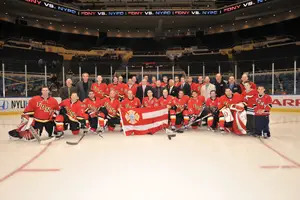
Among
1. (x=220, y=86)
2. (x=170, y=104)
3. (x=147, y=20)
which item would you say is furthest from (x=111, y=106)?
(x=147, y=20)

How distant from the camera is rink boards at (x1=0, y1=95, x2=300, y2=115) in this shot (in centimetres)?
945

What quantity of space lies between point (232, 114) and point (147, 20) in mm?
17490

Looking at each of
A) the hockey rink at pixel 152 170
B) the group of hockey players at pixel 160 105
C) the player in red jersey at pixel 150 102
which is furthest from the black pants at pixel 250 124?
the player in red jersey at pixel 150 102

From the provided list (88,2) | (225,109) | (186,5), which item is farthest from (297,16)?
(225,109)

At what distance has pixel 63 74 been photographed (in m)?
9.89

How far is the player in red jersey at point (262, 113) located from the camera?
472 centimetres

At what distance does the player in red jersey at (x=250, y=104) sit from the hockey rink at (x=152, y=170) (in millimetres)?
524

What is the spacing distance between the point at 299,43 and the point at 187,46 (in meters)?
10.00

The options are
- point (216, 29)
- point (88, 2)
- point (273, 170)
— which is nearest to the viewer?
point (273, 170)

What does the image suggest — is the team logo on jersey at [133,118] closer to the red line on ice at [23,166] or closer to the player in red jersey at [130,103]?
the player in red jersey at [130,103]

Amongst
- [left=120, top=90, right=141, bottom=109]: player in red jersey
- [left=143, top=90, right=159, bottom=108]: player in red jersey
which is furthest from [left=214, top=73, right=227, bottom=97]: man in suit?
[left=120, top=90, right=141, bottom=109]: player in red jersey

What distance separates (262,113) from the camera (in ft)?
15.5

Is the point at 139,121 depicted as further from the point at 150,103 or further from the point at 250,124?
the point at 250,124

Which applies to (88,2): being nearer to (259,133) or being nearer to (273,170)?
(259,133)
